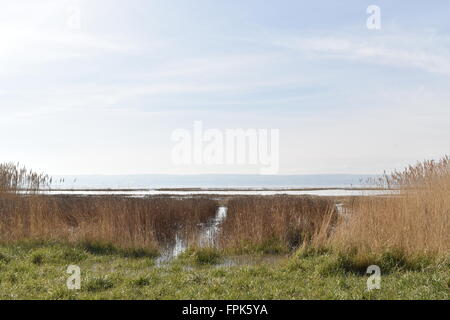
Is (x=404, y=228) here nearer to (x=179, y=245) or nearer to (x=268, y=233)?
(x=268, y=233)

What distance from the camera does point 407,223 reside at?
805 cm

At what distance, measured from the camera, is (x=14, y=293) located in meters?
5.35

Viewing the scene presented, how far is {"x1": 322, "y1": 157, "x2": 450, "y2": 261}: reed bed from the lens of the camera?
735cm

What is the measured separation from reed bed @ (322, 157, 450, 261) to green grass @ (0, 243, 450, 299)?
420mm

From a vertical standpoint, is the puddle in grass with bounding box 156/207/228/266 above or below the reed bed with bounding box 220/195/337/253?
below

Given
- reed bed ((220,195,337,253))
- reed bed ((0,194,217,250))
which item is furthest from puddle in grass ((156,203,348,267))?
reed bed ((220,195,337,253))

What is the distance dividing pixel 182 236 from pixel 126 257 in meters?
3.16

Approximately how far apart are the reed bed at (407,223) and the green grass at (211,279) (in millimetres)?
420

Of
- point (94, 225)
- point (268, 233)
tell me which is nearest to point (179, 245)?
point (94, 225)

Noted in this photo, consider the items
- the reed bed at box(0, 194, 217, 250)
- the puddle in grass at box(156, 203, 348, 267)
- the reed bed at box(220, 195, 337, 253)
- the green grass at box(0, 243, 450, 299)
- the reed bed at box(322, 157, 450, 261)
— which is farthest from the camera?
the reed bed at box(0, 194, 217, 250)

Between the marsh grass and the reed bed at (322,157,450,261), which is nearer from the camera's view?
the marsh grass

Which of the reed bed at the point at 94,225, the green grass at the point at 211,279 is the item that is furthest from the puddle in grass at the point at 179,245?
the green grass at the point at 211,279

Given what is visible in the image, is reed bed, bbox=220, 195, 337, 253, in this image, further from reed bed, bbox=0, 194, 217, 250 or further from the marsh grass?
reed bed, bbox=0, 194, 217, 250
